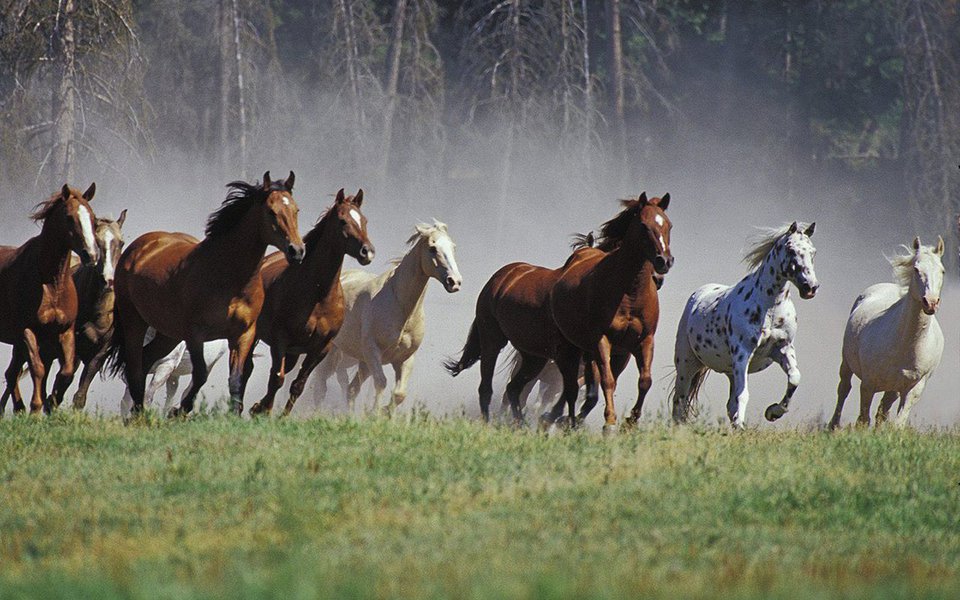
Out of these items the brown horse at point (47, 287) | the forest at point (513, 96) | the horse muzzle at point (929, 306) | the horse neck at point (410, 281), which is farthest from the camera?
the forest at point (513, 96)

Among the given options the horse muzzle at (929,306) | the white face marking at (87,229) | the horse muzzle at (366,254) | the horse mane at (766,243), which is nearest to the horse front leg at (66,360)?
the white face marking at (87,229)

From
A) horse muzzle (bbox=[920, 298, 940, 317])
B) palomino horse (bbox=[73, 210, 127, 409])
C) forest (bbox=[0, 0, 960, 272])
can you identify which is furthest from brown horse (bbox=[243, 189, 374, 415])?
forest (bbox=[0, 0, 960, 272])

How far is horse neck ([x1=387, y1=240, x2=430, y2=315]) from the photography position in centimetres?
1739

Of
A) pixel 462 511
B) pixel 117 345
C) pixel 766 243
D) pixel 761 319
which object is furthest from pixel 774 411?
pixel 117 345

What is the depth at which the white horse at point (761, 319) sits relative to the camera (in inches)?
A: 542

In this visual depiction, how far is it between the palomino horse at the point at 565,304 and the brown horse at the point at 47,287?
184 inches

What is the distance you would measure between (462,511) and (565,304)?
19.8ft

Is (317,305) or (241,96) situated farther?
(241,96)

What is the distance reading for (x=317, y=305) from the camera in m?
14.0

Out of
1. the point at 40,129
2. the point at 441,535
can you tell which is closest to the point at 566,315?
the point at 441,535

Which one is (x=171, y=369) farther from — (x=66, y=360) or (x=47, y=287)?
(x=47, y=287)

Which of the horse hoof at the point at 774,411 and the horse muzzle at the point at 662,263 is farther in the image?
the horse hoof at the point at 774,411

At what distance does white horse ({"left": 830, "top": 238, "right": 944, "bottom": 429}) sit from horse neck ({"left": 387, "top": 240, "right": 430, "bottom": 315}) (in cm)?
509

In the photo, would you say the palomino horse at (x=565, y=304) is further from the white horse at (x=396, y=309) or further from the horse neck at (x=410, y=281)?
the horse neck at (x=410, y=281)
